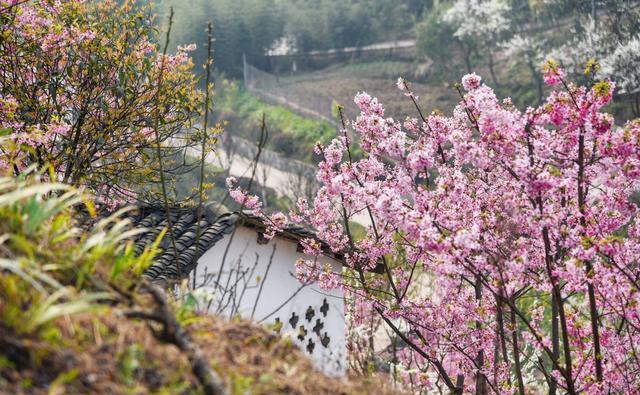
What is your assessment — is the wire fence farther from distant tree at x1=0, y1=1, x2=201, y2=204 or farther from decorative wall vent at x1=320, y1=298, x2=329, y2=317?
distant tree at x1=0, y1=1, x2=201, y2=204

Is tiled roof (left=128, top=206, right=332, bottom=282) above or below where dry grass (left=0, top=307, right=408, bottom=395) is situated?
above

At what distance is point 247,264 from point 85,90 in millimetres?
2895

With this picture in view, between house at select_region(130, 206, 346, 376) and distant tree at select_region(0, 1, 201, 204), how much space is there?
2.29 feet

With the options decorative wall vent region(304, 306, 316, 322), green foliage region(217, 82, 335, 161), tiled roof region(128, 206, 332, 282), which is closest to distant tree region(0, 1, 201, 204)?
tiled roof region(128, 206, 332, 282)

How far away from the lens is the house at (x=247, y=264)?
22.8ft

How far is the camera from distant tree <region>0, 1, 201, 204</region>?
290 inches

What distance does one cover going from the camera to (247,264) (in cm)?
893

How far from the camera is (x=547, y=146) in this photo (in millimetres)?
5117

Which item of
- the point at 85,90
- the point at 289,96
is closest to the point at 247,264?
the point at 85,90

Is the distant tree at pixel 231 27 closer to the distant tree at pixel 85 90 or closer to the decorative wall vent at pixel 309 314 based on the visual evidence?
the decorative wall vent at pixel 309 314

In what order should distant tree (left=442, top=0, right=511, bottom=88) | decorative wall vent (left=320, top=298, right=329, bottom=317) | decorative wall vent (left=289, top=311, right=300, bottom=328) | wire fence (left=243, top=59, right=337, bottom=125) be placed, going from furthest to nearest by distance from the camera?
distant tree (left=442, top=0, right=511, bottom=88) < wire fence (left=243, top=59, right=337, bottom=125) < decorative wall vent (left=320, top=298, right=329, bottom=317) < decorative wall vent (left=289, top=311, right=300, bottom=328)

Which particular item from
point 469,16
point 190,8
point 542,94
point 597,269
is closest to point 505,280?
point 597,269

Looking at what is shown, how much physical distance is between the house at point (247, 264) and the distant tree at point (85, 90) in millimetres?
699

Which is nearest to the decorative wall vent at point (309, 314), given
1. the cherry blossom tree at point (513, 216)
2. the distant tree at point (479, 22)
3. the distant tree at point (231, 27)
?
the cherry blossom tree at point (513, 216)
